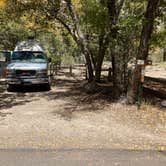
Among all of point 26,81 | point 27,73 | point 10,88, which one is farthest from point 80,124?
point 10,88

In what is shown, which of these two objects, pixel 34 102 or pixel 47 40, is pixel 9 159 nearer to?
pixel 34 102

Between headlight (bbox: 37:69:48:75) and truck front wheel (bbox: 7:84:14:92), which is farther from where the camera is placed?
truck front wheel (bbox: 7:84:14:92)

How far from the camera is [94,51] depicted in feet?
82.1

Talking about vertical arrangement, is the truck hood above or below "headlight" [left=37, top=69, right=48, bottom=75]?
above

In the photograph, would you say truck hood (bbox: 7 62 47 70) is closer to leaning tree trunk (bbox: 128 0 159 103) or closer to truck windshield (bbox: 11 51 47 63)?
truck windshield (bbox: 11 51 47 63)

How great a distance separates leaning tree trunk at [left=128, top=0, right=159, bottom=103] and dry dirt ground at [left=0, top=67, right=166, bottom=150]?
0.51 metres

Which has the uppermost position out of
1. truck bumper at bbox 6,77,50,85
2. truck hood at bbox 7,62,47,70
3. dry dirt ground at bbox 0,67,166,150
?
truck hood at bbox 7,62,47,70

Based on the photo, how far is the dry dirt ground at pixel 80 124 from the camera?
9664mm

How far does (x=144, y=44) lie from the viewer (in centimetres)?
1402

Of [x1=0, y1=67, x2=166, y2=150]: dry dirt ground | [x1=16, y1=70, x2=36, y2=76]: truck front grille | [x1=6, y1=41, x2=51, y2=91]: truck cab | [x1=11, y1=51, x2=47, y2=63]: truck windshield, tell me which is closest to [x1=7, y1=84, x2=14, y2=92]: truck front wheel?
[x1=6, y1=41, x2=51, y2=91]: truck cab

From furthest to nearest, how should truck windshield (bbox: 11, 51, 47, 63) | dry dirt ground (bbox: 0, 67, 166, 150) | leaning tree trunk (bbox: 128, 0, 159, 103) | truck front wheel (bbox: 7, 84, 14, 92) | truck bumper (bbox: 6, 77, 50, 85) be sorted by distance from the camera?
1. truck windshield (bbox: 11, 51, 47, 63)
2. truck front wheel (bbox: 7, 84, 14, 92)
3. truck bumper (bbox: 6, 77, 50, 85)
4. leaning tree trunk (bbox: 128, 0, 159, 103)
5. dry dirt ground (bbox: 0, 67, 166, 150)

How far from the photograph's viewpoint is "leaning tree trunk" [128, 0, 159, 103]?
45.4ft

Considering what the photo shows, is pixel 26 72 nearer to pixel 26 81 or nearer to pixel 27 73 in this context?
pixel 27 73

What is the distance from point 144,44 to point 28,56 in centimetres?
806
